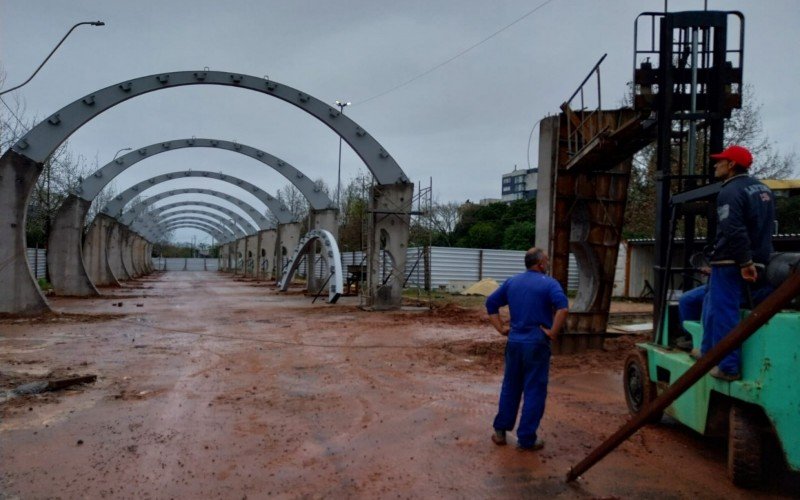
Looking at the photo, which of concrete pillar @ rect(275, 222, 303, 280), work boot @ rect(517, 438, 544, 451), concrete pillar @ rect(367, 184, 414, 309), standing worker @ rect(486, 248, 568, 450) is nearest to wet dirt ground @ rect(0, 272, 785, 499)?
work boot @ rect(517, 438, 544, 451)

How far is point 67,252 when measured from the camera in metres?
25.3

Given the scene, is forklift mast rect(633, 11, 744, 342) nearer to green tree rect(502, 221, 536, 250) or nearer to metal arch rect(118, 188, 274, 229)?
green tree rect(502, 221, 536, 250)

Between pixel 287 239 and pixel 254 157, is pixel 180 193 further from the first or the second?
pixel 254 157

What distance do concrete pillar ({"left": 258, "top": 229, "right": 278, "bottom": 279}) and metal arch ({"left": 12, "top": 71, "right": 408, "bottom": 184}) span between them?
2497cm

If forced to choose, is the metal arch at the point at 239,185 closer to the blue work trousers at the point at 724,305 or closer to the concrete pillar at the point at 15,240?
the concrete pillar at the point at 15,240

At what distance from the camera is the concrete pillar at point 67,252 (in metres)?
25.2

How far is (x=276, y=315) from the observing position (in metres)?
18.8

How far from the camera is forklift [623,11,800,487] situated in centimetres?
421

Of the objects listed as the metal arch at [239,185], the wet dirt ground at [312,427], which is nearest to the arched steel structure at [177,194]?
the metal arch at [239,185]

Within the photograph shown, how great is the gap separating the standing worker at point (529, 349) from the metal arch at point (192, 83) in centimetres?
1523

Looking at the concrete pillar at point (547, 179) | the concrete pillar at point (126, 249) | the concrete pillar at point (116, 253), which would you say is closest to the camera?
the concrete pillar at point (547, 179)

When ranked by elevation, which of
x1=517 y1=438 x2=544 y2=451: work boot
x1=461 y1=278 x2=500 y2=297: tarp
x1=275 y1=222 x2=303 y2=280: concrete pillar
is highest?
x1=275 y1=222 x2=303 y2=280: concrete pillar

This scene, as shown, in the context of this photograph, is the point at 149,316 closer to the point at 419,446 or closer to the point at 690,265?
the point at 419,446

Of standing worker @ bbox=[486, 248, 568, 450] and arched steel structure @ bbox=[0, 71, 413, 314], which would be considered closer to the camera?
standing worker @ bbox=[486, 248, 568, 450]
